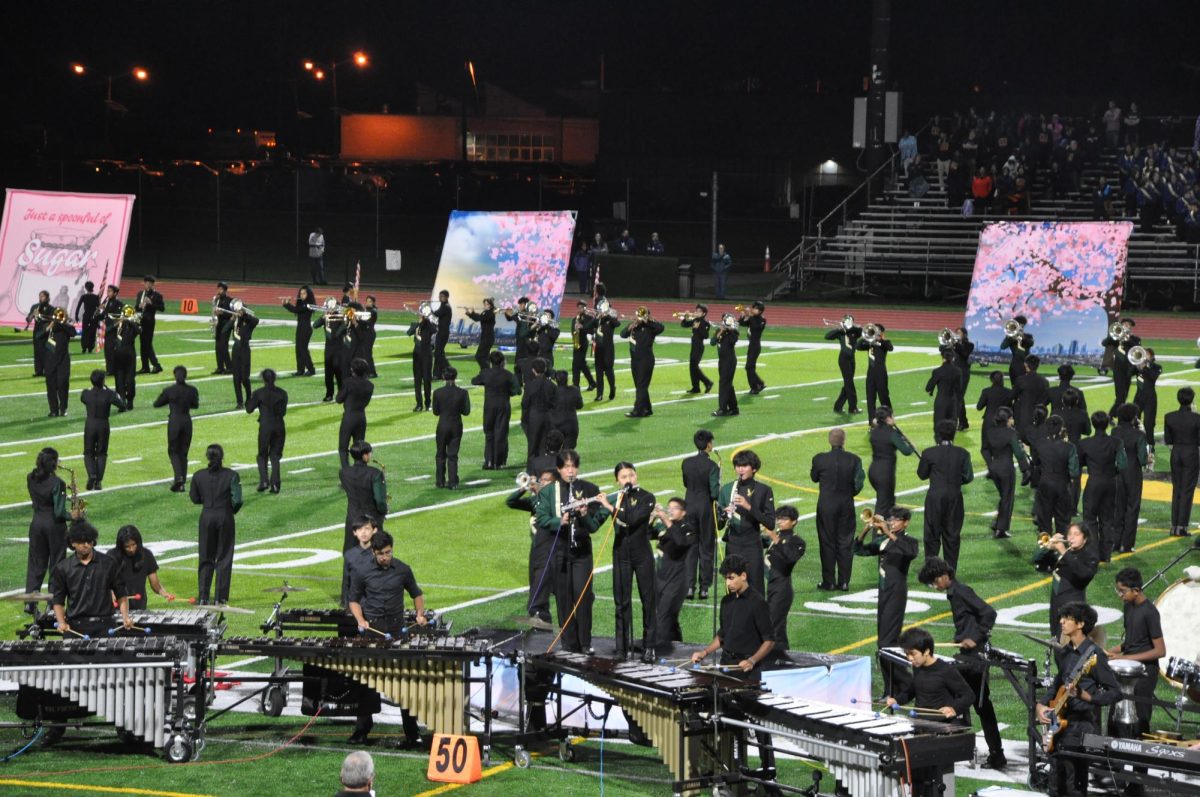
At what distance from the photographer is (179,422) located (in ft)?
73.3

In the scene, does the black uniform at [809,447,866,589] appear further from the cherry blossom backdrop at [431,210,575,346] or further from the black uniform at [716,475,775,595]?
the cherry blossom backdrop at [431,210,575,346]

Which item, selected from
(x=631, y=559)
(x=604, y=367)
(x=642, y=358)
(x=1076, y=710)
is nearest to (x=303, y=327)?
(x=604, y=367)

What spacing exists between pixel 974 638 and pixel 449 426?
37.2 ft

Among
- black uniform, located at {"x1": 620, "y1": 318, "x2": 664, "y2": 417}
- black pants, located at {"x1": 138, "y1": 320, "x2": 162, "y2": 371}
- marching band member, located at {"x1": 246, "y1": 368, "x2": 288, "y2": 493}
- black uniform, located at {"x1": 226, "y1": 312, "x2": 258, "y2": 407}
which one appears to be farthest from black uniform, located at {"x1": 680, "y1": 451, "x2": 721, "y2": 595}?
black pants, located at {"x1": 138, "y1": 320, "x2": 162, "y2": 371}

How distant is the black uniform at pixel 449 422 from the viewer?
22.8 metres

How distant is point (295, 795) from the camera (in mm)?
11289

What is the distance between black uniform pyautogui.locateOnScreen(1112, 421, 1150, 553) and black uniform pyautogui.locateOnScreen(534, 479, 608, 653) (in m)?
7.76

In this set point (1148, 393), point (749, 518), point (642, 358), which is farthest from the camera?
point (642, 358)

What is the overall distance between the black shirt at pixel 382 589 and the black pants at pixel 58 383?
639 inches

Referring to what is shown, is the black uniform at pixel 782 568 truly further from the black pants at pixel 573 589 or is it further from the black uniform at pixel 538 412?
the black uniform at pixel 538 412

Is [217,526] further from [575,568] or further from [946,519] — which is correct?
[946,519]

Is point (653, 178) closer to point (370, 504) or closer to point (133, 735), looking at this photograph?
point (370, 504)

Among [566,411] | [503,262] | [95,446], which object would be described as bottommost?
[95,446]

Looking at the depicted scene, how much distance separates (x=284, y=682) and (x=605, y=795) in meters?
2.87
